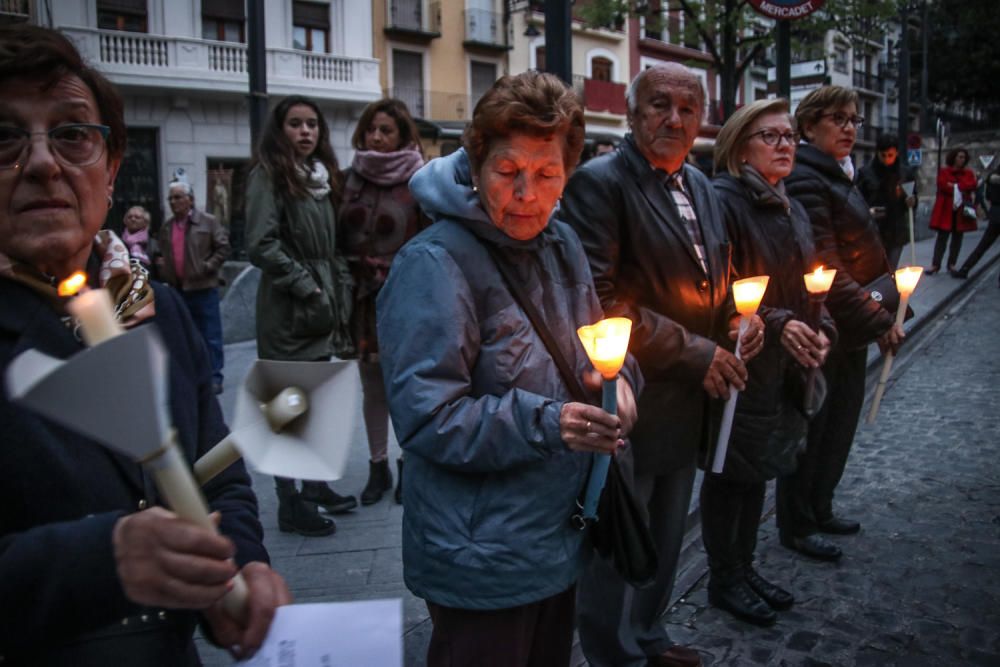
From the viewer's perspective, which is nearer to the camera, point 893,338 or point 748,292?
point 748,292

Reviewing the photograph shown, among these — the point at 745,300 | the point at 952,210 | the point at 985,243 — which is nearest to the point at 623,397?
the point at 745,300

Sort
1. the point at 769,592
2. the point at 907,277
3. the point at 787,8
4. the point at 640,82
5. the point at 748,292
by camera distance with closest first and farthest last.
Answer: the point at 748,292 → the point at 640,82 → the point at 907,277 → the point at 769,592 → the point at 787,8

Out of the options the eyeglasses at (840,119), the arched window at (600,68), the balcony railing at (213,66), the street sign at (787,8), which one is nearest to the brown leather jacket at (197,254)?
the street sign at (787,8)

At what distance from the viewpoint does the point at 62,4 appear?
2088cm

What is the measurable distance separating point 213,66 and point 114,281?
78.4ft

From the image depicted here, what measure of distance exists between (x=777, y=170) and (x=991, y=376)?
18.0 feet

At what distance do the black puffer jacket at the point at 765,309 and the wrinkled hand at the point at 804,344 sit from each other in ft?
0.35

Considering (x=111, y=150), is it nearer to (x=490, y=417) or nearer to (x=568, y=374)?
(x=490, y=417)

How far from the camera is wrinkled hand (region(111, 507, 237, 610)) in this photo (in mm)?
985

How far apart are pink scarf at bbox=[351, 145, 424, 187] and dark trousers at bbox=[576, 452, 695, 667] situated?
2.11 meters

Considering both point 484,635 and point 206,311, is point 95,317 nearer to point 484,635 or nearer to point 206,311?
point 484,635

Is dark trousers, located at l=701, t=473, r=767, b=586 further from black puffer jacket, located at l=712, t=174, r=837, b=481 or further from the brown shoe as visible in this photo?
the brown shoe

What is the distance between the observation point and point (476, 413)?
1.87 meters

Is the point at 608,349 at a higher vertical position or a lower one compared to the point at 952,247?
lower
